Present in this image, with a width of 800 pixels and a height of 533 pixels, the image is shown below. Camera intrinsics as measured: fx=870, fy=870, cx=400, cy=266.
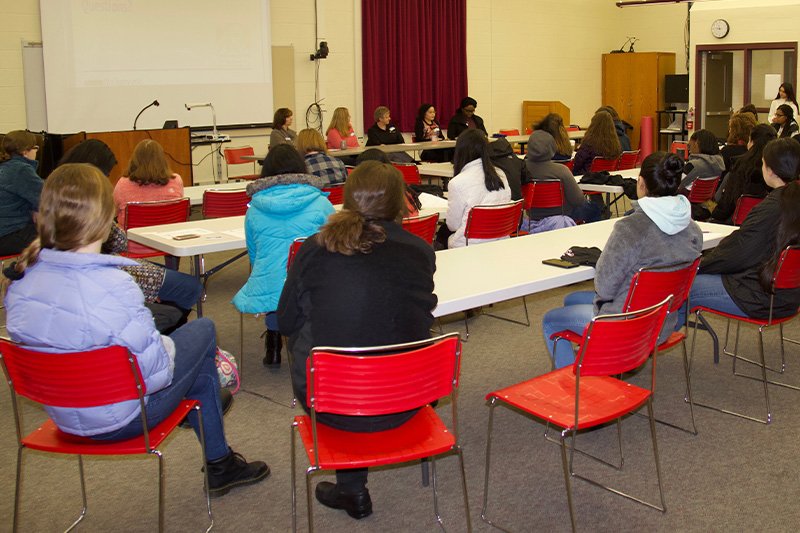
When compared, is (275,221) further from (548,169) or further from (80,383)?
(548,169)

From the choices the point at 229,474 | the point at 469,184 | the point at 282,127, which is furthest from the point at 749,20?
the point at 229,474

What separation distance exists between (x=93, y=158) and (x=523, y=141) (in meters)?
6.56

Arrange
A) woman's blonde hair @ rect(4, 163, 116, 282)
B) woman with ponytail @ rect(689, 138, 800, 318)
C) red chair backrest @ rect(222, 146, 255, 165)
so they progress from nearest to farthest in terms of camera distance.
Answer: woman's blonde hair @ rect(4, 163, 116, 282), woman with ponytail @ rect(689, 138, 800, 318), red chair backrest @ rect(222, 146, 255, 165)

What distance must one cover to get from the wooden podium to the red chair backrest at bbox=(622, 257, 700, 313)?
20.2ft

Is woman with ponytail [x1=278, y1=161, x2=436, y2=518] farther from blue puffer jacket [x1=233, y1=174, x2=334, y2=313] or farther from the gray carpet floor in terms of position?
blue puffer jacket [x1=233, y1=174, x2=334, y2=313]

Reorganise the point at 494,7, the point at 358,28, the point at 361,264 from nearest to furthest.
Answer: the point at 361,264
the point at 358,28
the point at 494,7

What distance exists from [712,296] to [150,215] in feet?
10.2

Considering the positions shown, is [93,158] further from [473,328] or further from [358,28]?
[358,28]

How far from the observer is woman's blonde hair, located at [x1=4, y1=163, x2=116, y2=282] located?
2420 millimetres

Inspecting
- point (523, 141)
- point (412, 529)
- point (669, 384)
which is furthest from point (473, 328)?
point (523, 141)

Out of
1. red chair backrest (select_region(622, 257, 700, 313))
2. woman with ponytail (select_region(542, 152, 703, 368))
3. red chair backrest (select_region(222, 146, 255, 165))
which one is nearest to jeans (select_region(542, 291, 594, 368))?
woman with ponytail (select_region(542, 152, 703, 368))

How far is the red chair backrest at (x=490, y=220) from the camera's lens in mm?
4766

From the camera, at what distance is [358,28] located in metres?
11.3

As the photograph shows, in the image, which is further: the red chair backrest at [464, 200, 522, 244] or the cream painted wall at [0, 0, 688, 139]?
the cream painted wall at [0, 0, 688, 139]
